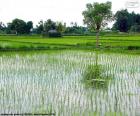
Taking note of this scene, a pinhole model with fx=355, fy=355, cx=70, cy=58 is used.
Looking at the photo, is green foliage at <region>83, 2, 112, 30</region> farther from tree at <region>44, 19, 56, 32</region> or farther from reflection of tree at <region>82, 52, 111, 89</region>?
tree at <region>44, 19, 56, 32</region>

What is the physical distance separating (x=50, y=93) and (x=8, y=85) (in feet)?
5.03

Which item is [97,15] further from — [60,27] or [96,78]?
[60,27]

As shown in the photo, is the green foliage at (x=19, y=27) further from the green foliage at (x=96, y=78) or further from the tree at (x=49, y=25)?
the green foliage at (x=96, y=78)

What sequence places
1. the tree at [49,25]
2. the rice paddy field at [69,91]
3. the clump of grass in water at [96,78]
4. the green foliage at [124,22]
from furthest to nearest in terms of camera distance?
the green foliage at [124,22]
the tree at [49,25]
the clump of grass in water at [96,78]
the rice paddy field at [69,91]

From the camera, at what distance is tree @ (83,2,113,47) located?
33.7m

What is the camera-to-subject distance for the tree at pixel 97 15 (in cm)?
3369

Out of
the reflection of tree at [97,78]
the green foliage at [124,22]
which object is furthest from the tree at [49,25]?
the reflection of tree at [97,78]

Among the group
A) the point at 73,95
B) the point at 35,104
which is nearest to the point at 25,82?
the point at 73,95

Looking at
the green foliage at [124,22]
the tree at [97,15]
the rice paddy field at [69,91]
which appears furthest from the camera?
the green foliage at [124,22]

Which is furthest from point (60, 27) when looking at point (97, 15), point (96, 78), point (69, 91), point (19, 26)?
point (69, 91)

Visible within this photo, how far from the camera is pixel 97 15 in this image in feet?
110

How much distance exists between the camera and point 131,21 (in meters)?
67.4

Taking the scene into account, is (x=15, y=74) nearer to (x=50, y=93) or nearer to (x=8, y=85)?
(x=8, y=85)

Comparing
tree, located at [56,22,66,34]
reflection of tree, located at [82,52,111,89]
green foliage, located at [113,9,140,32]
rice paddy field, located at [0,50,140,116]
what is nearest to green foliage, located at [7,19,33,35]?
tree, located at [56,22,66,34]
